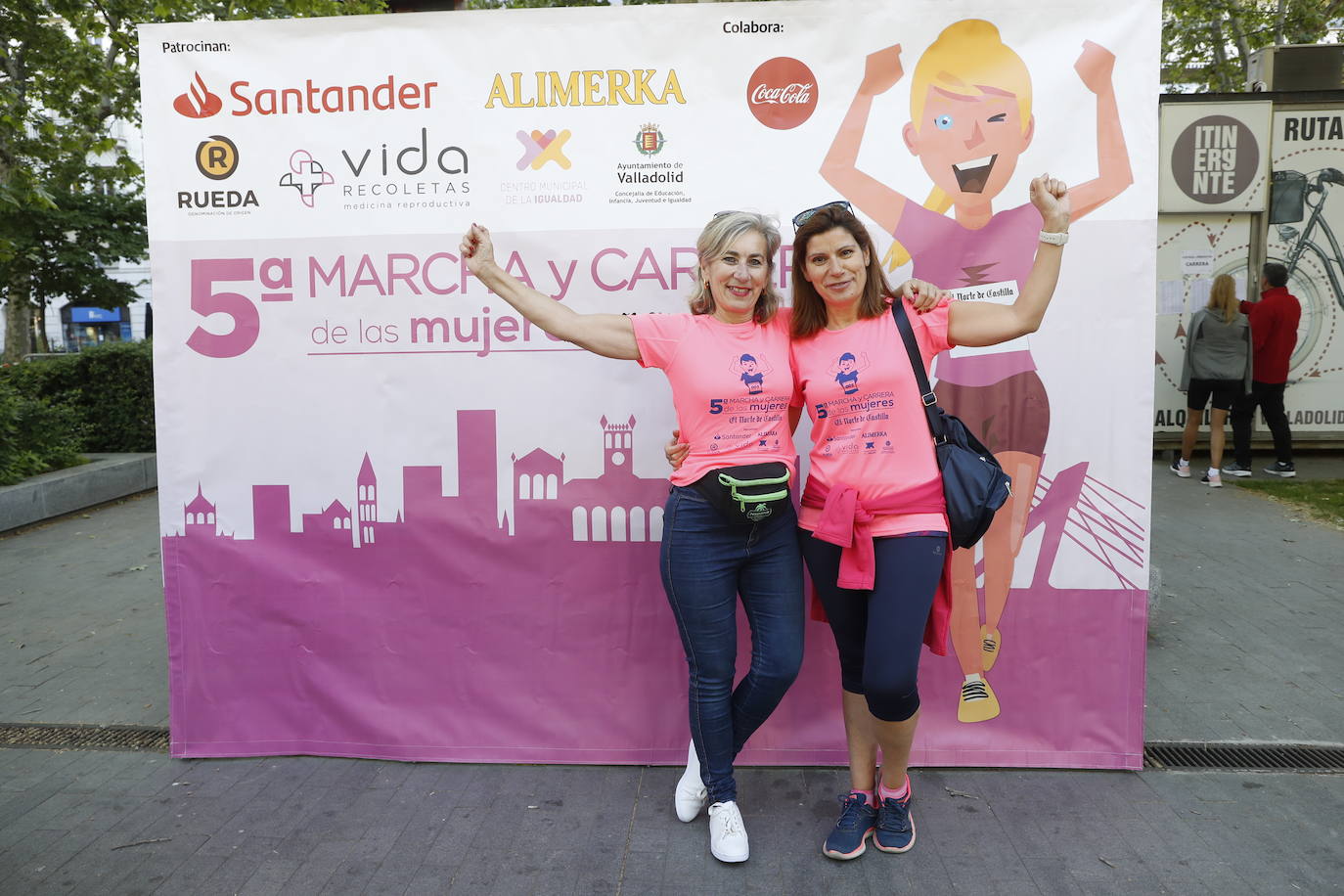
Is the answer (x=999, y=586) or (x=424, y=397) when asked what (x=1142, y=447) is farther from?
(x=424, y=397)

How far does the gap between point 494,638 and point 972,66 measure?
9.14 feet

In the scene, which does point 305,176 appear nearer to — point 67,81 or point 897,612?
point 897,612

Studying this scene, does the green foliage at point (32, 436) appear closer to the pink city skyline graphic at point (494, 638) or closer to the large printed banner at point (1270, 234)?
the pink city skyline graphic at point (494, 638)

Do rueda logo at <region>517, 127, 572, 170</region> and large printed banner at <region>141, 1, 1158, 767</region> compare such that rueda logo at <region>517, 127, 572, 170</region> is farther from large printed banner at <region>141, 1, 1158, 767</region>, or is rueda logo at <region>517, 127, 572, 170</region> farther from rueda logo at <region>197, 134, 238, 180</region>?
rueda logo at <region>197, 134, 238, 180</region>

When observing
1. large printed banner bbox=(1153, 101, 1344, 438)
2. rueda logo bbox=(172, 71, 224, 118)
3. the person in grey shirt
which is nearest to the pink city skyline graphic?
rueda logo bbox=(172, 71, 224, 118)

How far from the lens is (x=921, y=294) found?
2.94 metres

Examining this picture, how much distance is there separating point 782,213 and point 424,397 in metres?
1.53

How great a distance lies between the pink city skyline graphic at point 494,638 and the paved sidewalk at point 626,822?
124 mm

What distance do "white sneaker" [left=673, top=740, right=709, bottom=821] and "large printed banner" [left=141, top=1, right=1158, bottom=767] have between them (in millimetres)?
381

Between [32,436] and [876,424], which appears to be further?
[32,436]

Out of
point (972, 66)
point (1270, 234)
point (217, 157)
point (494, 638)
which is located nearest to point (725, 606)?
point (494, 638)

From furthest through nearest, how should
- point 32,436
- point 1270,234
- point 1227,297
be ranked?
point 1270,234 < point 32,436 < point 1227,297

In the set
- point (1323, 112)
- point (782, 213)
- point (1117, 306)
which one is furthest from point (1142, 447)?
point (1323, 112)

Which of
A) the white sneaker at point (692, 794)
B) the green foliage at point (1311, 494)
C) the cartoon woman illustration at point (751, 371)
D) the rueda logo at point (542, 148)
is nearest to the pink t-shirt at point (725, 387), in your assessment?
the cartoon woman illustration at point (751, 371)
